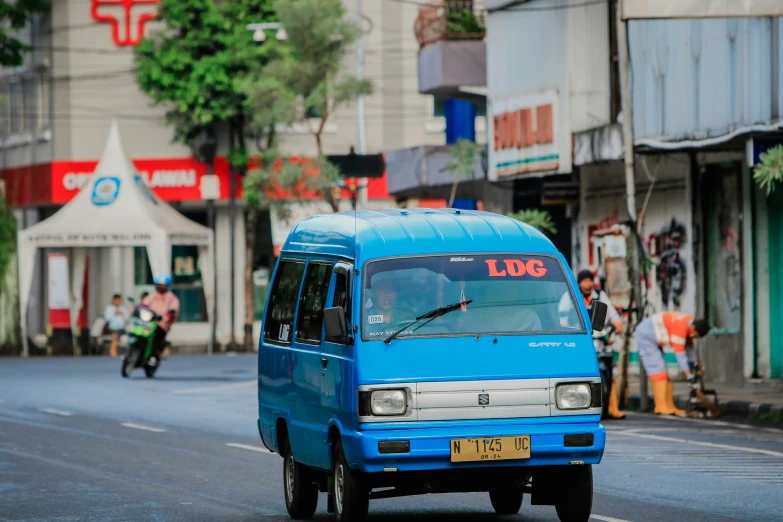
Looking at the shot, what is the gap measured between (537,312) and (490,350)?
52 cm

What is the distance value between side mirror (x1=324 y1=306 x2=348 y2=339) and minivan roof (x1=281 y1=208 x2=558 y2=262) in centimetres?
49

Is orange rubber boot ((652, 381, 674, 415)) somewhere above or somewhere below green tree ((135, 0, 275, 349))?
below

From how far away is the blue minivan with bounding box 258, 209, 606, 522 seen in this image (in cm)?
989

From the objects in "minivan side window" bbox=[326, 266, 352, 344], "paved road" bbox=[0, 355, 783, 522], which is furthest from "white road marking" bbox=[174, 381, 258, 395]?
"minivan side window" bbox=[326, 266, 352, 344]

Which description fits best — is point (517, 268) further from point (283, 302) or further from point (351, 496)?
point (283, 302)

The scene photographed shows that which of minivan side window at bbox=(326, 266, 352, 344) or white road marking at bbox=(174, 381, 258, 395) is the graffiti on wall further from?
minivan side window at bbox=(326, 266, 352, 344)

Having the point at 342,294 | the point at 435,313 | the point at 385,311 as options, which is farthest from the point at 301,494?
the point at 435,313

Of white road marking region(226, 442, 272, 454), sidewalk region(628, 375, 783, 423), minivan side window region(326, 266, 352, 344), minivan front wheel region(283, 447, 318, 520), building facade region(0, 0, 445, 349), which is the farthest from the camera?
building facade region(0, 0, 445, 349)

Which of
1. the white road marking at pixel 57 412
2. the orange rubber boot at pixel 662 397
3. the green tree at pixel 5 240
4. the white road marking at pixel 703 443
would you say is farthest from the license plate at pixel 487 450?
the green tree at pixel 5 240

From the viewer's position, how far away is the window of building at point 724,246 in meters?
25.2

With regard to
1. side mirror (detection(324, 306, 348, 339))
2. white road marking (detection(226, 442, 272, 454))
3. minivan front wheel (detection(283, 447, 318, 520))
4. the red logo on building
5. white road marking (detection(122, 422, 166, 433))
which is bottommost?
white road marking (detection(122, 422, 166, 433))

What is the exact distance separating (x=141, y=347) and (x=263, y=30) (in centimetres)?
1606

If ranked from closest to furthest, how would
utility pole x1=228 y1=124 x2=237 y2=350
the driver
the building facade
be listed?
the driver < utility pole x1=228 y1=124 x2=237 y2=350 < the building facade

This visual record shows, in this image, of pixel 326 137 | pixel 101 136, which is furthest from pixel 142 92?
pixel 326 137
